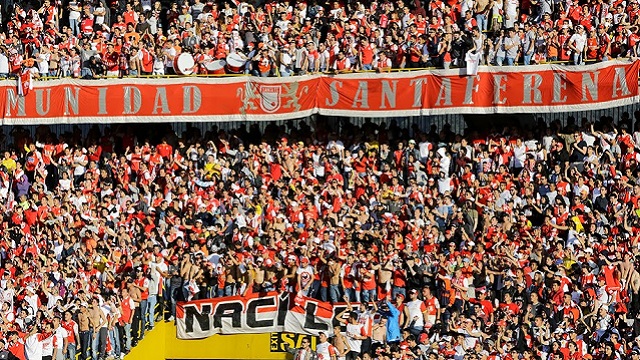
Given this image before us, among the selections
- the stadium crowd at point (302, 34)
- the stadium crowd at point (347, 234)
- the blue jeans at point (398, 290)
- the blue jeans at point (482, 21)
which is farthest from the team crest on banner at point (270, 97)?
the blue jeans at point (398, 290)

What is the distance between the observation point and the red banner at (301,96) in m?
27.4

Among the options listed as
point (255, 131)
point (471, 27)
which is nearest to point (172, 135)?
point (255, 131)

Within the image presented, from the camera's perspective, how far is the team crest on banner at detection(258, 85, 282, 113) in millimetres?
28547

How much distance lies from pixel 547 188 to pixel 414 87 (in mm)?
3543

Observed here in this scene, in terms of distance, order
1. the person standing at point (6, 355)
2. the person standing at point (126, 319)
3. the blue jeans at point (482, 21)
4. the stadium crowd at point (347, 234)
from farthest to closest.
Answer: the blue jeans at point (482, 21), the person standing at point (126, 319), the stadium crowd at point (347, 234), the person standing at point (6, 355)

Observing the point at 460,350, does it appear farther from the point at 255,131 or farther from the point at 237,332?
the point at 255,131

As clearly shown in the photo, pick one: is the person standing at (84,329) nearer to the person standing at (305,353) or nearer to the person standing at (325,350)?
the person standing at (305,353)

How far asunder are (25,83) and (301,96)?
17.5 ft

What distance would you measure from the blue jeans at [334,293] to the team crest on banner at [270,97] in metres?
5.47

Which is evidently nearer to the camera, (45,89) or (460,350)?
(460,350)

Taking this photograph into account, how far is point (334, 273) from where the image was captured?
24.2 meters

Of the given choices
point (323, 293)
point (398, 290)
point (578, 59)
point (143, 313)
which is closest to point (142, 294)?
point (143, 313)

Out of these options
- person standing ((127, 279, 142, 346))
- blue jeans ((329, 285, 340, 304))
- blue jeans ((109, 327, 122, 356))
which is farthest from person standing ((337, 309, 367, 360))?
blue jeans ((109, 327, 122, 356))

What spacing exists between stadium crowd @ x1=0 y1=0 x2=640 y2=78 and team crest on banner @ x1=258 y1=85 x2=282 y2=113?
38 centimetres
